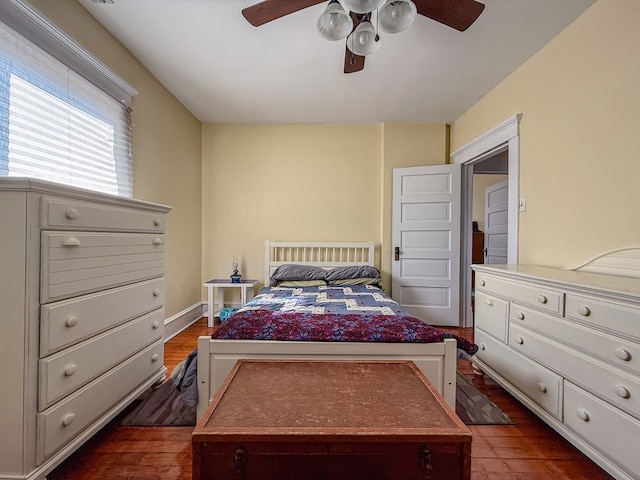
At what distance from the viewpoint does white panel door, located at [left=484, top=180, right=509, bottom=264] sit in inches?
177

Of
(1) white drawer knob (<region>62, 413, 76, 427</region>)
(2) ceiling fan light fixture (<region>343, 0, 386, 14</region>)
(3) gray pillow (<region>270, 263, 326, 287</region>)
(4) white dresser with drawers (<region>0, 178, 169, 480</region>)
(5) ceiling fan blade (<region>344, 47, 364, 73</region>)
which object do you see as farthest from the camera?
(3) gray pillow (<region>270, 263, 326, 287</region>)

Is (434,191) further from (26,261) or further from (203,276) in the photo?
(26,261)

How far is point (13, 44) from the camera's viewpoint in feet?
4.85

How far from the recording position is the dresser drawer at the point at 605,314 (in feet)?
3.72

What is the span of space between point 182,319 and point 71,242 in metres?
2.19

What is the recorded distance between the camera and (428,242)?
3414 mm

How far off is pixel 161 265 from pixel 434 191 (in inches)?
113

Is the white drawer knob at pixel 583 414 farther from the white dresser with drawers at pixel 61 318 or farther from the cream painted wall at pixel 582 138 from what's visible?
the white dresser with drawers at pixel 61 318

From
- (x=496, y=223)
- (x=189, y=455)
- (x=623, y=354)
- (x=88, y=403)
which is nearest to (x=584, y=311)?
(x=623, y=354)

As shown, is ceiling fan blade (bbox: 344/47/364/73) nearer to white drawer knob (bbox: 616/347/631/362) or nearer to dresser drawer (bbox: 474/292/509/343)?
dresser drawer (bbox: 474/292/509/343)

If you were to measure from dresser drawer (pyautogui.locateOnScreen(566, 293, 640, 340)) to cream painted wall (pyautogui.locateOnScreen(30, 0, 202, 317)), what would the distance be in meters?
2.99

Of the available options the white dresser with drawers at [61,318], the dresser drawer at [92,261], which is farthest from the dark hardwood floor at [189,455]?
the dresser drawer at [92,261]

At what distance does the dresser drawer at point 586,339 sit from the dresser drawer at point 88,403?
2.26 metres

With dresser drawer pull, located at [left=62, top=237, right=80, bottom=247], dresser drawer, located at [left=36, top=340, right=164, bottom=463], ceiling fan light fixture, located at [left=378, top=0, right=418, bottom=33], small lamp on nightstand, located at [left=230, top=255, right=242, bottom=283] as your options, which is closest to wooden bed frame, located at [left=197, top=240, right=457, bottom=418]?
dresser drawer, located at [left=36, top=340, right=164, bottom=463]
